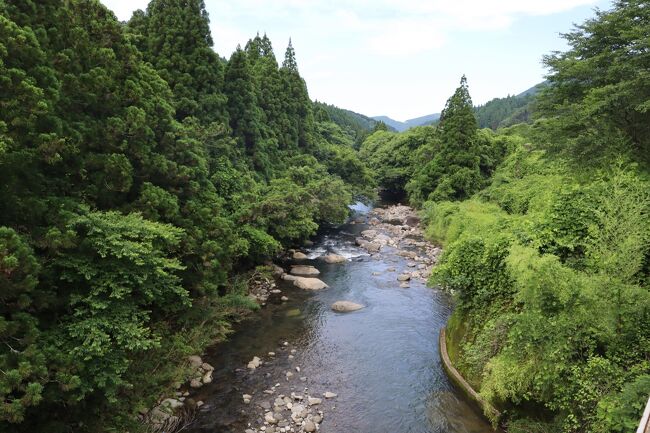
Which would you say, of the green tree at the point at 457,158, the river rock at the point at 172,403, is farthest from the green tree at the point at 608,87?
the green tree at the point at 457,158

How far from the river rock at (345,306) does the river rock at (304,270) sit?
465 centimetres

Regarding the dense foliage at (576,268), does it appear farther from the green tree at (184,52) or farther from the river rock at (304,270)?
the green tree at (184,52)

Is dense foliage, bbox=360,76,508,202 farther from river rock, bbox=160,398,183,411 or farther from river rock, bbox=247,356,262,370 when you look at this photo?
river rock, bbox=160,398,183,411

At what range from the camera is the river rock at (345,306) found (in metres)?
21.2

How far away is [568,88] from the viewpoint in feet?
60.3

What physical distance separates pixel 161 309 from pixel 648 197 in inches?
611

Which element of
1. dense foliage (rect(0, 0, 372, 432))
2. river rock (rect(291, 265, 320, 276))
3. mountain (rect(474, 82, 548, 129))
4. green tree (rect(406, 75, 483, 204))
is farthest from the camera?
mountain (rect(474, 82, 548, 129))

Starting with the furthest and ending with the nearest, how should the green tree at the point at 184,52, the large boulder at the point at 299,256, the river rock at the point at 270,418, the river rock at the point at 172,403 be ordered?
the large boulder at the point at 299,256, the green tree at the point at 184,52, the river rock at the point at 270,418, the river rock at the point at 172,403

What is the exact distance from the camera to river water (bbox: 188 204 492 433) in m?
12.7

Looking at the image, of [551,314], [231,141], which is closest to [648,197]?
[551,314]

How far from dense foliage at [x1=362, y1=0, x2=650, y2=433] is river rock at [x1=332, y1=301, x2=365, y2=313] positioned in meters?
5.89

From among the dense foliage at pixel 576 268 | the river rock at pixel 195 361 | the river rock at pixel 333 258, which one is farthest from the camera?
the river rock at pixel 333 258

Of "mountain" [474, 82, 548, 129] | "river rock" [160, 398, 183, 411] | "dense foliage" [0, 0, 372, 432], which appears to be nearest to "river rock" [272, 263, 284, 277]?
"dense foliage" [0, 0, 372, 432]

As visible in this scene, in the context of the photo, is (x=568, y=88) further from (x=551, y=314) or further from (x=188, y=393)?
(x=188, y=393)
